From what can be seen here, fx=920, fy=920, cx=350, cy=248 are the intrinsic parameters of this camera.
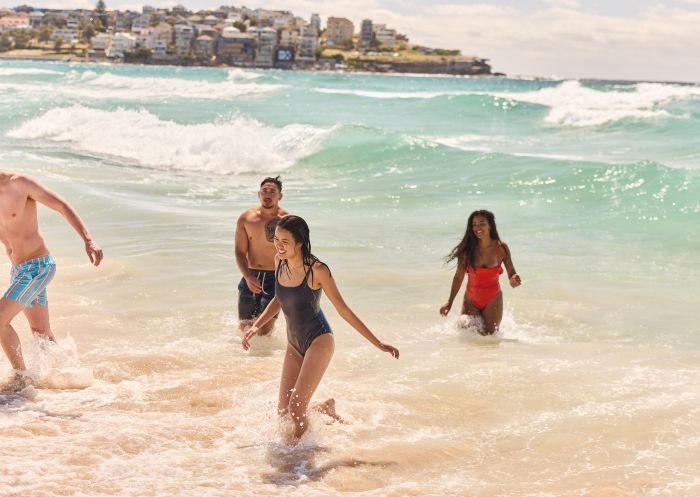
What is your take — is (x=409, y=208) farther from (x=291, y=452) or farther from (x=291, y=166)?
(x=291, y=452)

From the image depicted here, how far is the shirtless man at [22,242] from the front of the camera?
19.3 ft

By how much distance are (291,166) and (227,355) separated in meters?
17.6

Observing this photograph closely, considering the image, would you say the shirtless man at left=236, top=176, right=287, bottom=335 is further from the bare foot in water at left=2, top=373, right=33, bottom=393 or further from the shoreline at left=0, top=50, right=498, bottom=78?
the shoreline at left=0, top=50, right=498, bottom=78

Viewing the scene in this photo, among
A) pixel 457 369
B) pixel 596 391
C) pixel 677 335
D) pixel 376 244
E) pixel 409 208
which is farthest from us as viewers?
pixel 409 208

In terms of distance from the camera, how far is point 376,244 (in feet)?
40.7

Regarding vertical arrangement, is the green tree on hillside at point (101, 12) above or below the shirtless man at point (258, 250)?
above

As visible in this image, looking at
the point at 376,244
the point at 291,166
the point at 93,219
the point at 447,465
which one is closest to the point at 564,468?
the point at 447,465

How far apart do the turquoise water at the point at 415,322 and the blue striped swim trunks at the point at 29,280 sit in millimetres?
678

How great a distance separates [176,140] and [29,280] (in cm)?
2169

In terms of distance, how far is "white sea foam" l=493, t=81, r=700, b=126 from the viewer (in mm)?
37031

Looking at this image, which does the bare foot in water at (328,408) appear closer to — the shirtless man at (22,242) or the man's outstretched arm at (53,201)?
the man's outstretched arm at (53,201)

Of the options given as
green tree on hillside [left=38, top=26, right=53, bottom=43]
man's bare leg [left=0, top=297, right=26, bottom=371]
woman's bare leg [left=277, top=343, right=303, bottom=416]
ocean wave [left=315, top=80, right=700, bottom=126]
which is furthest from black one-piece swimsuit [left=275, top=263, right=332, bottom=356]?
green tree on hillside [left=38, top=26, right=53, bottom=43]

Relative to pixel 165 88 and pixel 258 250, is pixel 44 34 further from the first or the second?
pixel 258 250

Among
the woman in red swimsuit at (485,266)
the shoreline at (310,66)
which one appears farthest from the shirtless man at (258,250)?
the shoreline at (310,66)
